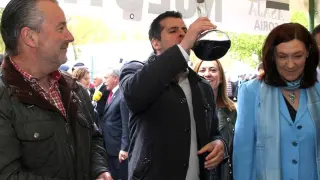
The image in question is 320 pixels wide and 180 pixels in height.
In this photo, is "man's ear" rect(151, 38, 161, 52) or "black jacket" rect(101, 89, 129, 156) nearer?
"man's ear" rect(151, 38, 161, 52)

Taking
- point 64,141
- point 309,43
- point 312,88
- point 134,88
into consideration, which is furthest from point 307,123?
point 64,141

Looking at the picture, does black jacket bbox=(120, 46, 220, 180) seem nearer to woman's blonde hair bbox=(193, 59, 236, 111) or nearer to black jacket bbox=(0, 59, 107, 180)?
black jacket bbox=(0, 59, 107, 180)

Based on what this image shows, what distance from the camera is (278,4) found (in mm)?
3664

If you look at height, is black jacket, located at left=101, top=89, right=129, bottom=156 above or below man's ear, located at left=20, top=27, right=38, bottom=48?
below

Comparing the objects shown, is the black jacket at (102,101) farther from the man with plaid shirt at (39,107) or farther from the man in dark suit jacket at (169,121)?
the man with plaid shirt at (39,107)

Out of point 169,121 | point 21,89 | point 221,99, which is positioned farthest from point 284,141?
point 21,89

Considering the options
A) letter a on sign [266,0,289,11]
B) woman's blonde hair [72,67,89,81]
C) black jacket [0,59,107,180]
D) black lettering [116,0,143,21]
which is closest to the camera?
black jacket [0,59,107,180]

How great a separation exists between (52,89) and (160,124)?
22.8 inches

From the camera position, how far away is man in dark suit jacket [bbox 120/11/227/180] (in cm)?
178

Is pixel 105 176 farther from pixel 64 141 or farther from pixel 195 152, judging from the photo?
pixel 195 152

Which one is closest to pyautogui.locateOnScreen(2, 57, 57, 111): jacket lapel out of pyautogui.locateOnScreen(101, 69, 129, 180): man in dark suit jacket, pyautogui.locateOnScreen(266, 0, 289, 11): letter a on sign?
pyautogui.locateOnScreen(101, 69, 129, 180): man in dark suit jacket

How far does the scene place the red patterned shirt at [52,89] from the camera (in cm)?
143

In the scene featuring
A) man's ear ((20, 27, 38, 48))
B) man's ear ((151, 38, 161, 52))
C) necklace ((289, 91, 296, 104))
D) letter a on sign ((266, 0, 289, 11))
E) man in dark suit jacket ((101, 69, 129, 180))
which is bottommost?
man in dark suit jacket ((101, 69, 129, 180))

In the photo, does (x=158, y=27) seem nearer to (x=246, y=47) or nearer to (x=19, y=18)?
(x=19, y=18)
